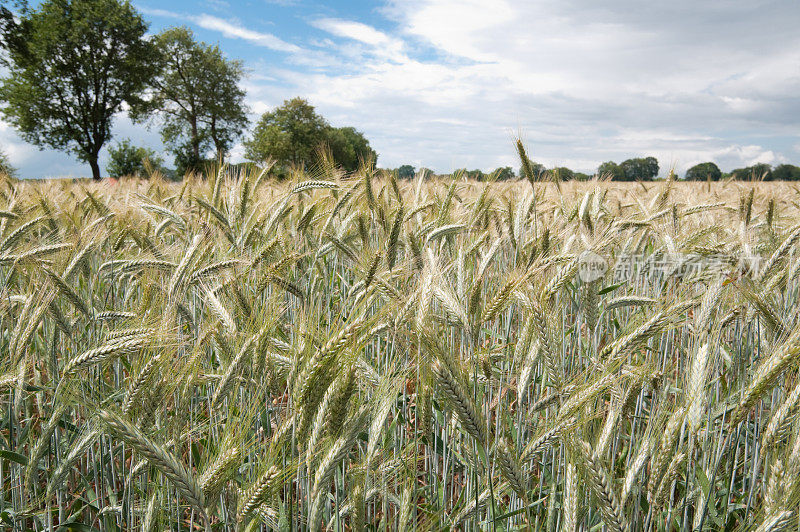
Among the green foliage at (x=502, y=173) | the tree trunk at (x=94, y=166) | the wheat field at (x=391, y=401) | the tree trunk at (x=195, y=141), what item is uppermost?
the tree trunk at (x=195, y=141)

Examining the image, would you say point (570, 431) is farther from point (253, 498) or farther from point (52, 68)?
point (52, 68)

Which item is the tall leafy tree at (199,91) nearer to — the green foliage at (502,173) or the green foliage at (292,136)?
the green foliage at (292,136)

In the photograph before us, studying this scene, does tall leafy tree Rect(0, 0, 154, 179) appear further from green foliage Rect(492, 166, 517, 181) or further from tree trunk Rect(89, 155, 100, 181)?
green foliage Rect(492, 166, 517, 181)

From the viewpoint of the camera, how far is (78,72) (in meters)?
31.4

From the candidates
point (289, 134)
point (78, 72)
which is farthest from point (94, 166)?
point (289, 134)

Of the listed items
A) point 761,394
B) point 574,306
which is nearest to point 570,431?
point 761,394

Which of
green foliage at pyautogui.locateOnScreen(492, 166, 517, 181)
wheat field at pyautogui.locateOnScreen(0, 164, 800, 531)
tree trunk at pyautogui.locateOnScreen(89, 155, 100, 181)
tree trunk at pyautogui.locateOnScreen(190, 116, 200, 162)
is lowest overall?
wheat field at pyautogui.locateOnScreen(0, 164, 800, 531)

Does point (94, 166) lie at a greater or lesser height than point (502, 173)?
greater

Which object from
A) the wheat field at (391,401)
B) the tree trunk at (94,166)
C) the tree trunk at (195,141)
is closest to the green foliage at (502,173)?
the wheat field at (391,401)

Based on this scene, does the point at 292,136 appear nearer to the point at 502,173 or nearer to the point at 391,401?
the point at 502,173

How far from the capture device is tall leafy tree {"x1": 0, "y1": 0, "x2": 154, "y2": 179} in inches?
1188

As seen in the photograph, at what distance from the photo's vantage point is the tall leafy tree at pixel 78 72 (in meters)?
30.2

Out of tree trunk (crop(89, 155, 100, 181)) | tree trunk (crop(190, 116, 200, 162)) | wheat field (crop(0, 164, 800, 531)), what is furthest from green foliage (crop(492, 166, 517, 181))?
tree trunk (crop(190, 116, 200, 162))

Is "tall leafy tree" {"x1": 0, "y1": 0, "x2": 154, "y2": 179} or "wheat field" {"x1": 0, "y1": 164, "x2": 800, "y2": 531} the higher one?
"tall leafy tree" {"x1": 0, "y1": 0, "x2": 154, "y2": 179}
